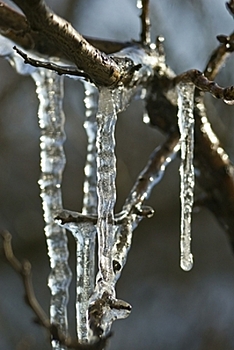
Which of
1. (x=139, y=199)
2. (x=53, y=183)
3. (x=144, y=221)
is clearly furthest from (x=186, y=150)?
(x=144, y=221)

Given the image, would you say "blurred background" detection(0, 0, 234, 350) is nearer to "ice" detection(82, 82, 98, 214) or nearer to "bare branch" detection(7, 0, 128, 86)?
"ice" detection(82, 82, 98, 214)

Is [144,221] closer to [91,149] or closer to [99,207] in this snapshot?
[91,149]

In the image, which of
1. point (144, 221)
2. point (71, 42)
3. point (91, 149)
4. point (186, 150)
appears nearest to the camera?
point (71, 42)

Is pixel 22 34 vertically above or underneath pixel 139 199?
above

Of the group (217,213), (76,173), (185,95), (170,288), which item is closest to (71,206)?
(76,173)

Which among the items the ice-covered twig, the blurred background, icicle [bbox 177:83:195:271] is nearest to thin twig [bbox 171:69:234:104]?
icicle [bbox 177:83:195:271]

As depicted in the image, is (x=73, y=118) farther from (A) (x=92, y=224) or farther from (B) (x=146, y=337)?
(A) (x=92, y=224)

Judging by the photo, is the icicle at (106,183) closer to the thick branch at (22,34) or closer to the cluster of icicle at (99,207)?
the cluster of icicle at (99,207)
